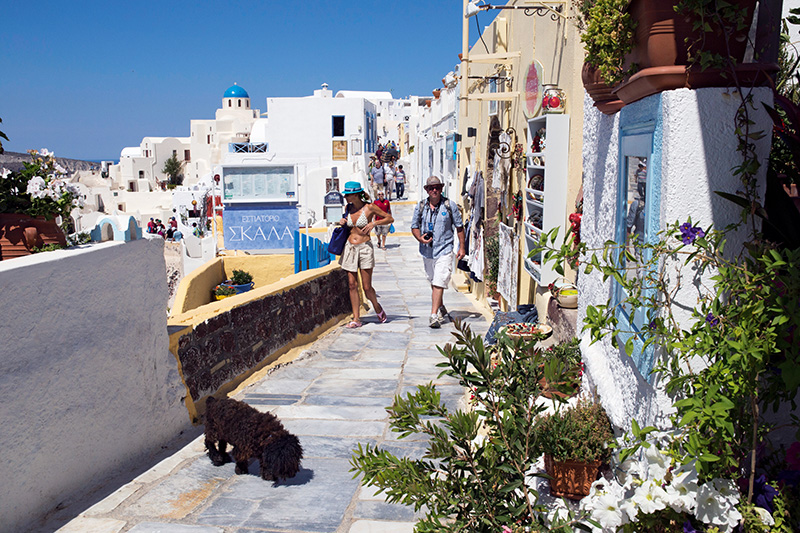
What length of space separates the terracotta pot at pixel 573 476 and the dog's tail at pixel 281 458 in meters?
1.38

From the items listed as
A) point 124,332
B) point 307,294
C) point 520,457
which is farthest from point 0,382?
point 307,294

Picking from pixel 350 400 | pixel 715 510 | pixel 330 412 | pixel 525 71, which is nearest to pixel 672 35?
pixel 715 510

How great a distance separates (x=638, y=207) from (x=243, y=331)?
364 cm

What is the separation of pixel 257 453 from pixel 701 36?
9.74 feet

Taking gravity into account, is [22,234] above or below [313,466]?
above

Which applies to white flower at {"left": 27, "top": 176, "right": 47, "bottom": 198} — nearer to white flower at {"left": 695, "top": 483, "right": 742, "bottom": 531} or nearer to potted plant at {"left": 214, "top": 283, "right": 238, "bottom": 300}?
white flower at {"left": 695, "top": 483, "right": 742, "bottom": 531}

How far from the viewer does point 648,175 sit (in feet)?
8.90

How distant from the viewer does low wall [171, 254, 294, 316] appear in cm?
870

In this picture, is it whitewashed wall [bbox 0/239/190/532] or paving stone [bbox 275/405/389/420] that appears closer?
whitewashed wall [bbox 0/239/190/532]

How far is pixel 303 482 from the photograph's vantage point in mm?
3770

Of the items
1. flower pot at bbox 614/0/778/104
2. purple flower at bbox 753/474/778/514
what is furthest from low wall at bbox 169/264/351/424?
purple flower at bbox 753/474/778/514

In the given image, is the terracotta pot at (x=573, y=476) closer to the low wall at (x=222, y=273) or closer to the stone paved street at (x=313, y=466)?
the stone paved street at (x=313, y=466)

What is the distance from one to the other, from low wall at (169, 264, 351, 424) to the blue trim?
3.05 m

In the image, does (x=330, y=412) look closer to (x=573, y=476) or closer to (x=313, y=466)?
(x=313, y=466)
